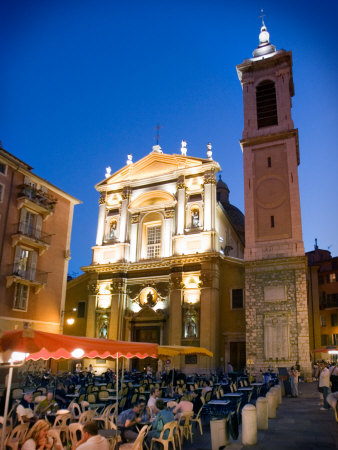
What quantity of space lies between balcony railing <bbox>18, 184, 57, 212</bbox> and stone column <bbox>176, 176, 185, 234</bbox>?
9139mm

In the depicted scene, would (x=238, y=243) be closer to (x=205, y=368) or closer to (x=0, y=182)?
(x=205, y=368)

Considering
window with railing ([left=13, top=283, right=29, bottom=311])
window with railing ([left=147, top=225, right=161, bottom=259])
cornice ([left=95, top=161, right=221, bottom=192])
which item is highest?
cornice ([left=95, top=161, right=221, bottom=192])

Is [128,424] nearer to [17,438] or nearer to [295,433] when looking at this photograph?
[17,438]

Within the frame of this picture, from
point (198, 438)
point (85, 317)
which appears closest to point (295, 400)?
point (198, 438)

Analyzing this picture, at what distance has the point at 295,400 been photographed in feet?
58.7

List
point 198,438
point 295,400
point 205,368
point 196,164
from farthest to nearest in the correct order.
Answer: point 196,164, point 205,368, point 295,400, point 198,438

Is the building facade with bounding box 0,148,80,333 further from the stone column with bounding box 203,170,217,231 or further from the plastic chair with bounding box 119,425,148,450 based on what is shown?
the plastic chair with bounding box 119,425,148,450

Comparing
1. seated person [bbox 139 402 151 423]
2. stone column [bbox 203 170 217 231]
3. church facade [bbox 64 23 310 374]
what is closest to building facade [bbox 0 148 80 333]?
church facade [bbox 64 23 310 374]

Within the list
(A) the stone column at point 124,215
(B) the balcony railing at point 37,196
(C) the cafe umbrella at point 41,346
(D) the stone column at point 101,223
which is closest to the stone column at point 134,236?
(A) the stone column at point 124,215

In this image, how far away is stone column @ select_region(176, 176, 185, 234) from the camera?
31281 mm

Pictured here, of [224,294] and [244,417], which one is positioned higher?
[224,294]

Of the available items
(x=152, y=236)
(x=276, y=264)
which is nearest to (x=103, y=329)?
(x=152, y=236)

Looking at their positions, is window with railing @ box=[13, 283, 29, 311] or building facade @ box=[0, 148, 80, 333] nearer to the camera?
building facade @ box=[0, 148, 80, 333]

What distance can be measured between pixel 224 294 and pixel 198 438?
18.9 metres
